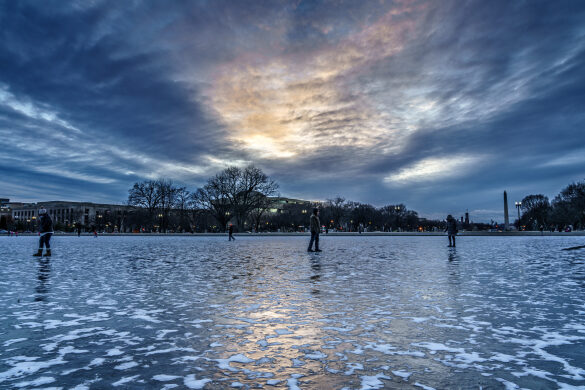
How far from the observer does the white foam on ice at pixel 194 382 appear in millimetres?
3093

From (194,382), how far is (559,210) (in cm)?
10517

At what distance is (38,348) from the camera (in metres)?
4.11

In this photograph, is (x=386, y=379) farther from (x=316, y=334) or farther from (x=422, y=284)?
(x=422, y=284)

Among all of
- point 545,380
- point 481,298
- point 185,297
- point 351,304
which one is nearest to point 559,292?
point 481,298

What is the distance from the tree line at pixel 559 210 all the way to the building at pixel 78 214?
107 m

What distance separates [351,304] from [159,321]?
303cm

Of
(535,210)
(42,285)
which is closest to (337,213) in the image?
(535,210)

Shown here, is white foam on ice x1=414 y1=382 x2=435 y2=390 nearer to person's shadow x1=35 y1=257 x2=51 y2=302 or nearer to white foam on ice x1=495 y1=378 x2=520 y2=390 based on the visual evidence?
white foam on ice x1=495 y1=378 x2=520 y2=390

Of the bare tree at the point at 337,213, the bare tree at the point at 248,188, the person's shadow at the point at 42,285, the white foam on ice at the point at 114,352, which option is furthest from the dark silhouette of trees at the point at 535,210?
the white foam on ice at the point at 114,352

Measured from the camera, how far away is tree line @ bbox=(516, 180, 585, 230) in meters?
76.4

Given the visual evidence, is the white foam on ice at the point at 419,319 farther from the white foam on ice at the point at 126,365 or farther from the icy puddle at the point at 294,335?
the white foam on ice at the point at 126,365

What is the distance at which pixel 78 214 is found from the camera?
440ft

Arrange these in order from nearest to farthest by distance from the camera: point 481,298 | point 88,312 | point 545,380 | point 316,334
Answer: point 545,380 < point 316,334 < point 88,312 < point 481,298

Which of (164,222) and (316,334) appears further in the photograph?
(164,222)
